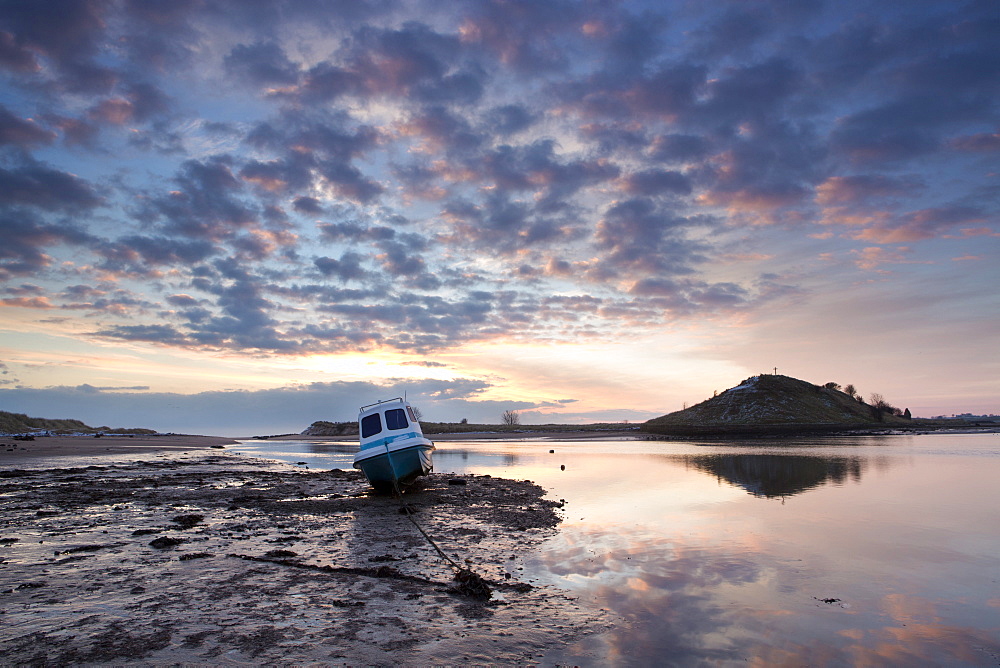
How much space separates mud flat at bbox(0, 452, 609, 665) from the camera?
651 centimetres

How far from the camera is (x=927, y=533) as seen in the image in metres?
13.9

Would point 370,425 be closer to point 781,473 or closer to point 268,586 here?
point 268,586

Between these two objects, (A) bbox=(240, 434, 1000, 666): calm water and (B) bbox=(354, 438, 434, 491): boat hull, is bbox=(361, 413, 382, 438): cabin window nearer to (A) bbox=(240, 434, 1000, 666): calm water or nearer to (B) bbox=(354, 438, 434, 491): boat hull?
(B) bbox=(354, 438, 434, 491): boat hull

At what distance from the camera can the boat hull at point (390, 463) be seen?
2138 centimetres

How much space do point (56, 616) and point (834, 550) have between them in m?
14.9

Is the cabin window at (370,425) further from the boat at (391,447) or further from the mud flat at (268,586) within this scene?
the mud flat at (268,586)

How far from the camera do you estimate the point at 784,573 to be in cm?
1030

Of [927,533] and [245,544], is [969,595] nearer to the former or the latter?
[927,533]

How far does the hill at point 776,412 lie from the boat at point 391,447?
91651mm

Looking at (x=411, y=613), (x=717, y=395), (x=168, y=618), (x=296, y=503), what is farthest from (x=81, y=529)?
(x=717, y=395)

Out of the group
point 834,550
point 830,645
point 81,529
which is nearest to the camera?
point 830,645

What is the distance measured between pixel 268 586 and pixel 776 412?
449 ft

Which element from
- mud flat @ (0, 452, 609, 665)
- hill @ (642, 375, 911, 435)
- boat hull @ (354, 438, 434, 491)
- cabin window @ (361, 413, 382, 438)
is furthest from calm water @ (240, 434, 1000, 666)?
hill @ (642, 375, 911, 435)

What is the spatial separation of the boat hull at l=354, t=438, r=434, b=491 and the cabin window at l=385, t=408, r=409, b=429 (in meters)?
1.55
